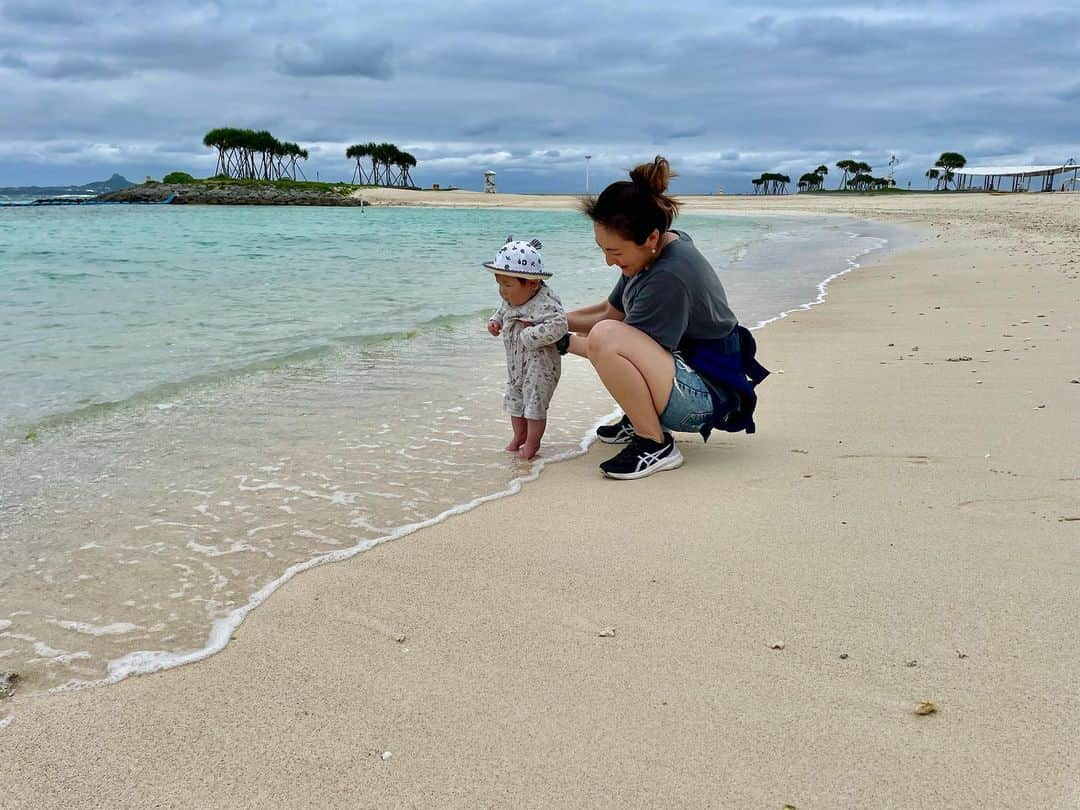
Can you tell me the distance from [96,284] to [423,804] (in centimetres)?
1222

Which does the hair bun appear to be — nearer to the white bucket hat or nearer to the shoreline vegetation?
the white bucket hat

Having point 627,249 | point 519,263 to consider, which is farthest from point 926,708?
point 519,263

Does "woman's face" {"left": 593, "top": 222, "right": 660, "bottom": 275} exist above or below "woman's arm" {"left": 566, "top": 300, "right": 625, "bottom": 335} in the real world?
above

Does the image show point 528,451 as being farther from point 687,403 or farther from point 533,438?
point 687,403

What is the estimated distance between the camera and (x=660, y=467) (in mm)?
3564

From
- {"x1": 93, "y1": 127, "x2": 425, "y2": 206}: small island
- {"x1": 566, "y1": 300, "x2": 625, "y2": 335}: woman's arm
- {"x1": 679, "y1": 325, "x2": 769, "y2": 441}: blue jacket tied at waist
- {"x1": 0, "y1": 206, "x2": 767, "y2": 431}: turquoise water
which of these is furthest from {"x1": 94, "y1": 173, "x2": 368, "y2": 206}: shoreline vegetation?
{"x1": 679, "y1": 325, "x2": 769, "y2": 441}: blue jacket tied at waist

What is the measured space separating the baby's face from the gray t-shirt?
445 mm

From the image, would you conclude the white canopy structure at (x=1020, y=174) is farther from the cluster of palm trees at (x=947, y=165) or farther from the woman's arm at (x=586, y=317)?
the woman's arm at (x=586, y=317)

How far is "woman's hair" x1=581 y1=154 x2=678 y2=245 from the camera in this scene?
10.7ft

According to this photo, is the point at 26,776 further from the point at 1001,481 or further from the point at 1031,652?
the point at 1001,481

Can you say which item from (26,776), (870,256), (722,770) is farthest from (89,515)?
(870,256)

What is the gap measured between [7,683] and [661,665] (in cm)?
161

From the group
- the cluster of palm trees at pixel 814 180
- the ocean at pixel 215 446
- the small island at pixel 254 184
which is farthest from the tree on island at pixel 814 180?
the ocean at pixel 215 446

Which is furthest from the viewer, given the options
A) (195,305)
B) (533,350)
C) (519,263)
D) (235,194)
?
(235,194)
